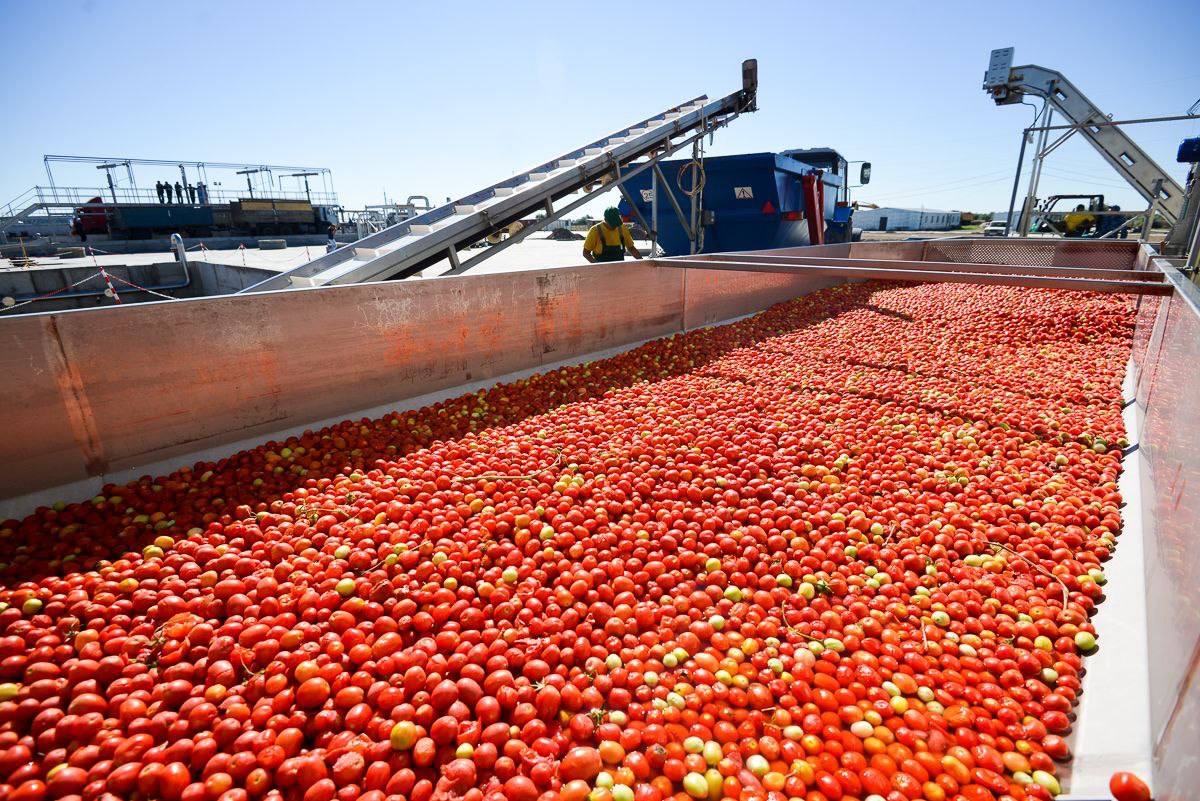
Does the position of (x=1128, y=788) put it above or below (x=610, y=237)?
below

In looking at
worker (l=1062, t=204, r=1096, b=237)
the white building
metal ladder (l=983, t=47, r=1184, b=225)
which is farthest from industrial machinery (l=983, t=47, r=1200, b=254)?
the white building

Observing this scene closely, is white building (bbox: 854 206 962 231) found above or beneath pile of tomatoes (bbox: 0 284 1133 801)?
above

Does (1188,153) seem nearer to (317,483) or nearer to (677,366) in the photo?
(677,366)

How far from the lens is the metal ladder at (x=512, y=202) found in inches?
199

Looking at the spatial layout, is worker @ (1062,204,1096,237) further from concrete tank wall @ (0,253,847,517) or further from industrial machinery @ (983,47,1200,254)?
concrete tank wall @ (0,253,847,517)

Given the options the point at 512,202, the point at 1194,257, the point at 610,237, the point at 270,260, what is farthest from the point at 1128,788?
the point at 270,260

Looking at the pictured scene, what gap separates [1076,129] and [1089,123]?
0.25m

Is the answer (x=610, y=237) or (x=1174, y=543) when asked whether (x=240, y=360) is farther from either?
(x=610, y=237)

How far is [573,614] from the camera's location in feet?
7.36

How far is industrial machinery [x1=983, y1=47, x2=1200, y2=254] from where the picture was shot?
11.2 metres

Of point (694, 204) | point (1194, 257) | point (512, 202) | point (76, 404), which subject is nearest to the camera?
point (76, 404)

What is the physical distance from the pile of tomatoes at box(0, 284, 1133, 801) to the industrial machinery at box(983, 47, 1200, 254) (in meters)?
11.4

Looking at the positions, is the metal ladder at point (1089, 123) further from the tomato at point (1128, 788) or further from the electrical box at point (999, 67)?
the tomato at point (1128, 788)

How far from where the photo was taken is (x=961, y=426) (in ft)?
12.9
